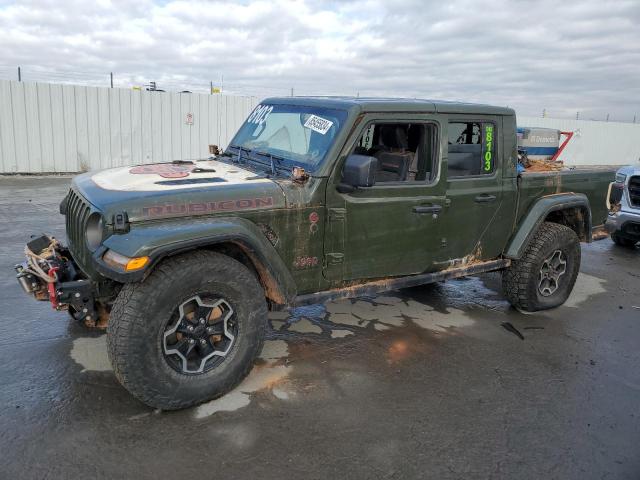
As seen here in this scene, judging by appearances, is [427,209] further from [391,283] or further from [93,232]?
[93,232]

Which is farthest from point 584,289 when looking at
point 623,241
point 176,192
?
point 176,192

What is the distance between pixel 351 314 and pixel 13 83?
40.3 ft

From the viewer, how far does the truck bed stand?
4.84 meters

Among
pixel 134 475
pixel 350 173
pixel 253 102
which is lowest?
pixel 134 475

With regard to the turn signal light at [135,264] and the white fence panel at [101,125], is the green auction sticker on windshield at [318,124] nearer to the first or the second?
the turn signal light at [135,264]

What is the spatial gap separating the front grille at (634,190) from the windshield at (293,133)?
598cm

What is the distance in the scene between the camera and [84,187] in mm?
3533

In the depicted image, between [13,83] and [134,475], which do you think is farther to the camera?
[13,83]

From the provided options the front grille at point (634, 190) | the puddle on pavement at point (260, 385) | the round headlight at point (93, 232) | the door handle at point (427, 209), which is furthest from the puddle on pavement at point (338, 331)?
the front grille at point (634, 190)

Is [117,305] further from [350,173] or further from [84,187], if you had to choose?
[350,173]

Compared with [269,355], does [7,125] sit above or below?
above

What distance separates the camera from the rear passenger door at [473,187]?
429 centimetres

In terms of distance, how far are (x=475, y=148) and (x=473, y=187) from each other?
14.8 inches

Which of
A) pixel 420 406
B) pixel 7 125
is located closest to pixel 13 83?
pixel 7 125
